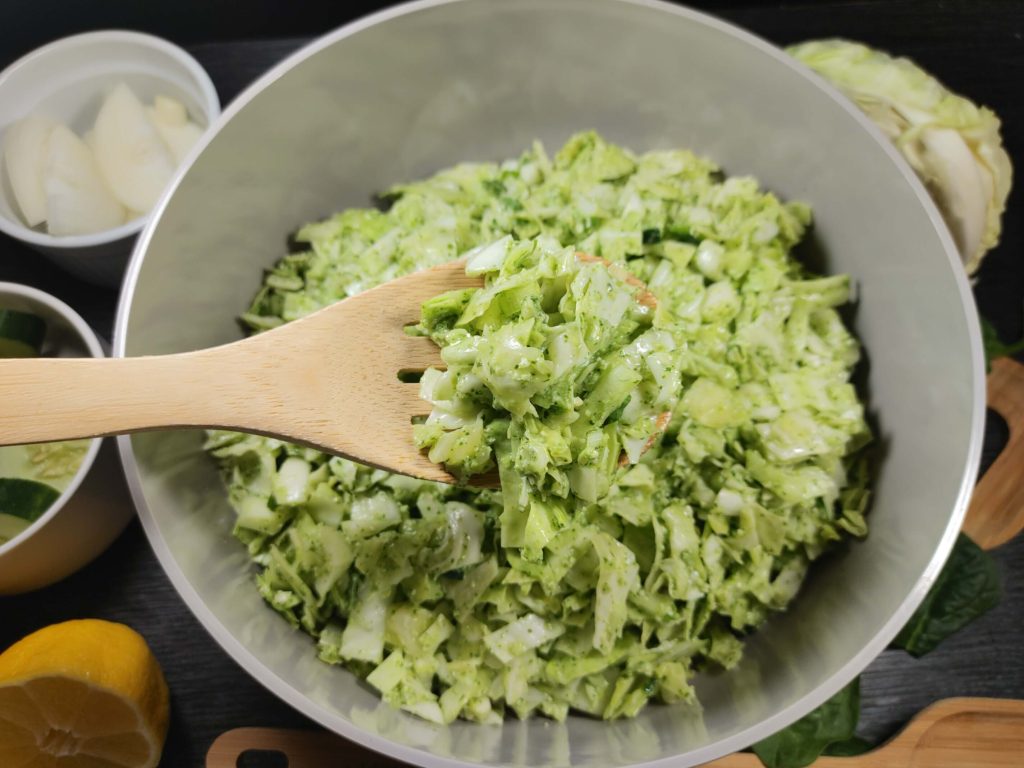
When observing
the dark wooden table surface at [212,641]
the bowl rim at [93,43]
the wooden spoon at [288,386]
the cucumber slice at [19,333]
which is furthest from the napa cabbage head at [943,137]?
the cucumber slice at [19,333]

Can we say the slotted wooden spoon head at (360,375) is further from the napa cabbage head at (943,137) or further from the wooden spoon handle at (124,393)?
the napa cabbage head at (943,137)

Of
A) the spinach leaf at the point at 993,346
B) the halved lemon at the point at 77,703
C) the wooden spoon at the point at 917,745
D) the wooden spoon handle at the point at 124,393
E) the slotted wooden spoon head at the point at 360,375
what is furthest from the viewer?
the spinach leaf at the point at 993,346

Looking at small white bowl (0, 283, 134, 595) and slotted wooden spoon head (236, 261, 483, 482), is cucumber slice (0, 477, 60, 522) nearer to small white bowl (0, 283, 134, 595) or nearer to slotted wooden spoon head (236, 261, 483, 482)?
small white bowl (0, 283, 134, 595)

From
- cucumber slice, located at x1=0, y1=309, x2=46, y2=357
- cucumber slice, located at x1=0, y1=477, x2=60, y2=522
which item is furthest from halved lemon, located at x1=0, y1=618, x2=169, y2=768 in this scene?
cucumber slice, located at x1=0, y1=309, x2=46, y2=357

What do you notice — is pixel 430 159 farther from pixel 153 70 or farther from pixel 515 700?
pixel 515 700

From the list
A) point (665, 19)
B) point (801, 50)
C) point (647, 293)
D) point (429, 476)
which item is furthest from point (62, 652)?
point (801, 50)
